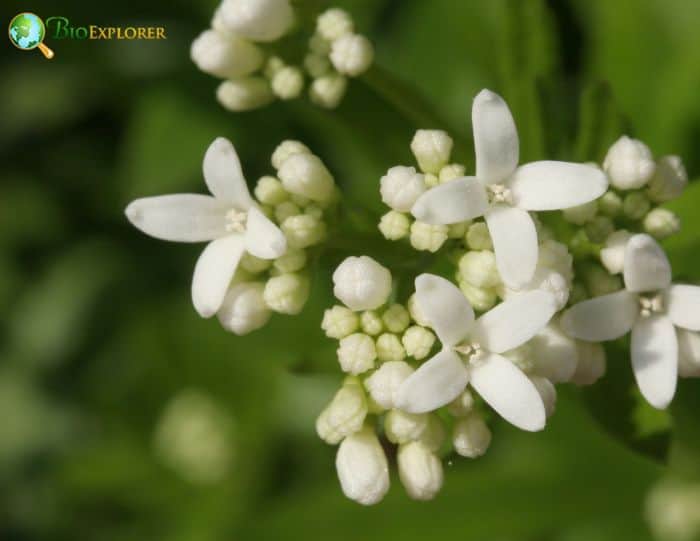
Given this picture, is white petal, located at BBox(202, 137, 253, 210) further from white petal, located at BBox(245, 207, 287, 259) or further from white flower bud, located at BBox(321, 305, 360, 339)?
white flower bud, located at BBox(321, 305, 360, 339)

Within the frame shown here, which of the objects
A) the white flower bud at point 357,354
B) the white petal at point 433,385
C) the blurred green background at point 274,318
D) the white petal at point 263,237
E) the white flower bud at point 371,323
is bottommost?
the blurred green background at point 274,318

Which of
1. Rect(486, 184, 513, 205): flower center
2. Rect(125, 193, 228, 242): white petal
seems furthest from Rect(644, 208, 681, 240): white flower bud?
Rect(125, 193, 228, 242): white petal

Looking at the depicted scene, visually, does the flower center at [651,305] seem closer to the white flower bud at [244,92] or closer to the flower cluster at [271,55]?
the flower cluster at [271,55]

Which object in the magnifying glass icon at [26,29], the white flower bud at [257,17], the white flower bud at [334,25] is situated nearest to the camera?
the white flower bud at [257,17]

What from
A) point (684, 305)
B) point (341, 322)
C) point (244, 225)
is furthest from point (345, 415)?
point (684, 305)

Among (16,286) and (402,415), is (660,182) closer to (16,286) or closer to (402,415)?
(402,415)

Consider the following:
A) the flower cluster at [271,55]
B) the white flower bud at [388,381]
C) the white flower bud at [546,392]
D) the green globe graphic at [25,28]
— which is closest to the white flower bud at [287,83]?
the flower cluster at [271,55]
